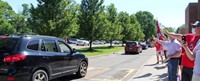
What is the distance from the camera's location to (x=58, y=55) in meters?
9.88

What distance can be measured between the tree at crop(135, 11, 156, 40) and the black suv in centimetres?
11646

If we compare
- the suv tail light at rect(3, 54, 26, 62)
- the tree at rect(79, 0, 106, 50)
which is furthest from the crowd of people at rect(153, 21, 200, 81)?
the tree at rect(79, 0, 106, 50)

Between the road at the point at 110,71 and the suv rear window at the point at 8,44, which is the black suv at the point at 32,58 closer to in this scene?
the suv rear window at the point at 8,44

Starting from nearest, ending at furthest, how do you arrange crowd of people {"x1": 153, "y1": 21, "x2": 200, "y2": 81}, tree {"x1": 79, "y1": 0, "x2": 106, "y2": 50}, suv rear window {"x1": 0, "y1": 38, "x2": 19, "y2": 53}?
1. crowd of people {"x1": 153, "y1": 21, "x2": 200, "y2": 81}
2. suv rear window {"x1": 0, "y1": 38, "x2": 19, "y2": 53}
3. tree {"x1": 79, "y1": 0, "x2": 106, "y2": 50}

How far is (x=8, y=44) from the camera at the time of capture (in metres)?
8.58

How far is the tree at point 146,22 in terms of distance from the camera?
126 m

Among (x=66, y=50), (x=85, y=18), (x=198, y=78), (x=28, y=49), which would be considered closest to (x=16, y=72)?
(x=28, y=49)

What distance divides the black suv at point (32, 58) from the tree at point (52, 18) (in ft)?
49.1

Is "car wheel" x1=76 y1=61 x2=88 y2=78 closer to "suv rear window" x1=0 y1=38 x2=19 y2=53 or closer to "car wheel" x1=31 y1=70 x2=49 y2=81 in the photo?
"car wheel" x1=31 y1=70 x2=49 y2=81

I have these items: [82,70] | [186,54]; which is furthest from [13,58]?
[186,54]

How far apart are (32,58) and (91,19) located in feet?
91.7

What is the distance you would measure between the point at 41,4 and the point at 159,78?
1626cm

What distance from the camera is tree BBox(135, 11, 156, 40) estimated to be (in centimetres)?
12594

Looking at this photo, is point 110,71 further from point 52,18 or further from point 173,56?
point 52,18
